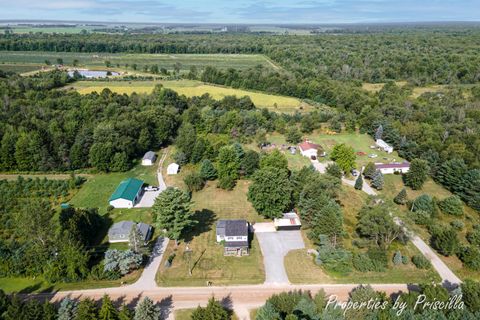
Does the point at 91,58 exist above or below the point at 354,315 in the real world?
above

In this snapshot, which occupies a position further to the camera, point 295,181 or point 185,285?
point 295,181

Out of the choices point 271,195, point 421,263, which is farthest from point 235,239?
point 421,263

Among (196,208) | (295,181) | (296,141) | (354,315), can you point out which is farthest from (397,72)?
(354,315)

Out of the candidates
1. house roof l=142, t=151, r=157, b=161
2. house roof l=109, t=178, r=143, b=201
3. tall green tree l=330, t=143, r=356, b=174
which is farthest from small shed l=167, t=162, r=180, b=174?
tall green tree l=330, t=143, r=356, b=174

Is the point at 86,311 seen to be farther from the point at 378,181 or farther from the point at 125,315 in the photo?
the point at 378,181

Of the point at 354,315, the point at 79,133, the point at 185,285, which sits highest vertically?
the point at 79,133

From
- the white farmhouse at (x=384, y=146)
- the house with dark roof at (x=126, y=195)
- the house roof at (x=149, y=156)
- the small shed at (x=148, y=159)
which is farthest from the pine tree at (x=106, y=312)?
the white farmhouse at (x=384, y=146)

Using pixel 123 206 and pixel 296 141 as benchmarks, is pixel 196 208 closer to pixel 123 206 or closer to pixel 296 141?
pixel 123 206
